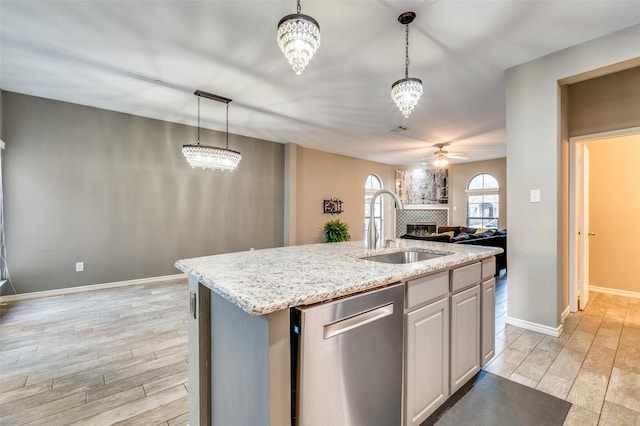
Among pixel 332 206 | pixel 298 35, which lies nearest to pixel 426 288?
pixel 298 35

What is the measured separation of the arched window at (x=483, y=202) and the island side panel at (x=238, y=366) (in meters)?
8.33

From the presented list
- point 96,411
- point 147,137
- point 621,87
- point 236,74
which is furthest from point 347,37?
point 147,137

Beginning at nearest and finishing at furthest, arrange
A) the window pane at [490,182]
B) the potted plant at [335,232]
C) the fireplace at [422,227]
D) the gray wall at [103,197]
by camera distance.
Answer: the gray wall at [103,197], the potted plant at [335,232], the window pane at [490,182], the fireplace at [422,227]

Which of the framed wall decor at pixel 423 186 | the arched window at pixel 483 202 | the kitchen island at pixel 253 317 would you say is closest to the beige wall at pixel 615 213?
the kitchen island at pixel 253 317

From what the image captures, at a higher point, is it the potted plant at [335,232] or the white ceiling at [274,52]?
the white ceiling at [274,52]

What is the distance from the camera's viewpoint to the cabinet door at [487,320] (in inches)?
77.4

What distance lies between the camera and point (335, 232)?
688cm

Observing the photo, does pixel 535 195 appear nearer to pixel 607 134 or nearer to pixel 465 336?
pixel 607 134

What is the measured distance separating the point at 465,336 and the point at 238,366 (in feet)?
4.73

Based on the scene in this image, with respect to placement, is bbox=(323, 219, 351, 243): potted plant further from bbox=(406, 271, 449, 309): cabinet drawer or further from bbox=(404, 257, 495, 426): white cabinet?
bbox=(406, 271, 449, 309): cabinet drawer

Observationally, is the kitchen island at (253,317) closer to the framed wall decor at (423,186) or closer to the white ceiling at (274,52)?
the white ceiling at (274,52)

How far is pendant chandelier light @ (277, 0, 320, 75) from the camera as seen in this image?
1530 mm

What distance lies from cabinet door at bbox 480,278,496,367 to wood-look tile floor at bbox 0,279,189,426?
78.1 inches

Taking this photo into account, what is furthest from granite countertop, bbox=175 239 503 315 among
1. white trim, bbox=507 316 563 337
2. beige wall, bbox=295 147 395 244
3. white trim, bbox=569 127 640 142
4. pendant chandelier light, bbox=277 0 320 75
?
beige wall, bbox=295 147 395 244
